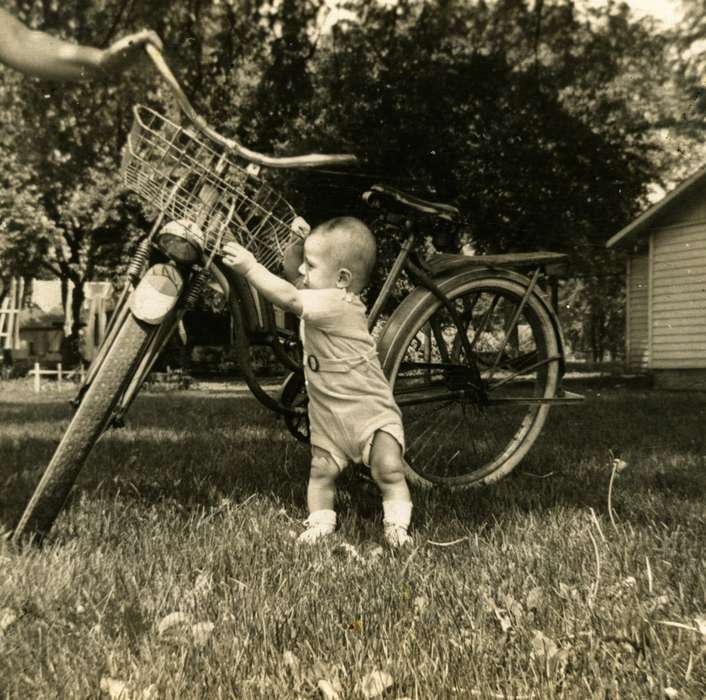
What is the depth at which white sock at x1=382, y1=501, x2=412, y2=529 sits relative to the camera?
2895 millimetres

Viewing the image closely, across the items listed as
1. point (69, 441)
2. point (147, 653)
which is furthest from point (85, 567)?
point (147, 653)

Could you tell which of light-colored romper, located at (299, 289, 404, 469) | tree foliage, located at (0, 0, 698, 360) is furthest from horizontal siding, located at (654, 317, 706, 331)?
light-colored romper, located at (299, 289, 404, 469)

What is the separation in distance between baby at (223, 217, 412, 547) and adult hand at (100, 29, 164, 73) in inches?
31.5

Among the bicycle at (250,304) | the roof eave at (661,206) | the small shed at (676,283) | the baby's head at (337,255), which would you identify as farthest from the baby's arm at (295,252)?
the small shed at (676,283)

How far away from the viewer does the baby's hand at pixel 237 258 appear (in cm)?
267

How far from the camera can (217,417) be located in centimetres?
784

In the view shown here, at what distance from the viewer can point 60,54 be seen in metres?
2.55

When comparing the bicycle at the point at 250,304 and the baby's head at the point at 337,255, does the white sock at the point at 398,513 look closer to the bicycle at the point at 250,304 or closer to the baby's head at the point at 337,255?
the bicycle at the point at 250,304

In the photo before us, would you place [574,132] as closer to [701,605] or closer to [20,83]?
[20,83]

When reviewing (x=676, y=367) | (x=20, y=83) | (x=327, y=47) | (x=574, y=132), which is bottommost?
(x=676, y=367)

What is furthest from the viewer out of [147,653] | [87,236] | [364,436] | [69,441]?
[87,236]

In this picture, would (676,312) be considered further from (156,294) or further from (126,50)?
(126,50)

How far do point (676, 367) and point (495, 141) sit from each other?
5740mm

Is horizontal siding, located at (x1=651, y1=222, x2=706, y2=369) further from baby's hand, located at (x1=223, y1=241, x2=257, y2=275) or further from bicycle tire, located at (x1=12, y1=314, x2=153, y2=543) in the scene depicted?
bicycle tire, located at (x1=12, y1=314, x2=153, y2=543)
